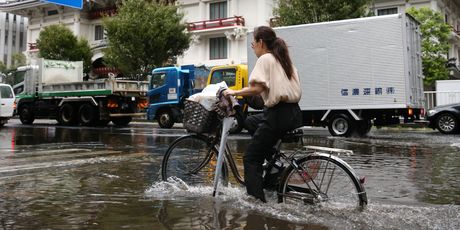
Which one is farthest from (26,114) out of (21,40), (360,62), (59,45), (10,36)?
(21,40)

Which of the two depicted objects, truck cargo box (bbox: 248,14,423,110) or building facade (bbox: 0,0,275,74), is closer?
truck cargo box (bbox: 248,14,423,110)

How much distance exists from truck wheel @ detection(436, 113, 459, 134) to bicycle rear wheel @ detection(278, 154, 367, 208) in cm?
1371

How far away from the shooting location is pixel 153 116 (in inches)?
801

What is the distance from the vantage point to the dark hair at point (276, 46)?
4453 mm

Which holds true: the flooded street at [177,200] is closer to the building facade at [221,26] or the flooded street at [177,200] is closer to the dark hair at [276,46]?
the dark hair at [276,46]

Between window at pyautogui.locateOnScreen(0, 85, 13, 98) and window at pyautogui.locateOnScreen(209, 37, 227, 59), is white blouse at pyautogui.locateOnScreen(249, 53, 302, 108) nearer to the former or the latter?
window at pyautogui.locateOnScreen(0, 85, 13, 98)

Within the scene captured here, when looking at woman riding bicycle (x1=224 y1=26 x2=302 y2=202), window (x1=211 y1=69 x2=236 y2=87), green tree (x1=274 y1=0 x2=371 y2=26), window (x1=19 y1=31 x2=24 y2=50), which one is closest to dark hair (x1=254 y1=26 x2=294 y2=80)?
woman riding bicycle (x1=224 y1=26 x2=302 y2=202)

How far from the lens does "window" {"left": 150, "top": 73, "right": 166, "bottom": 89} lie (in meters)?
20.0

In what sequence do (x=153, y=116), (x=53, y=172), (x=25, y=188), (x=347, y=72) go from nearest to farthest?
(x=25, y=188) → (x=53, y=172) → (x=347, y=72) → (x=153, y=116)

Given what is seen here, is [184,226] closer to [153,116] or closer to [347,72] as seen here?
[347,72]

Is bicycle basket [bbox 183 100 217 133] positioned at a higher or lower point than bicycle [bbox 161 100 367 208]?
higher

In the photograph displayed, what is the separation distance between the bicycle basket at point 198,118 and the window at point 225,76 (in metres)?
11.5

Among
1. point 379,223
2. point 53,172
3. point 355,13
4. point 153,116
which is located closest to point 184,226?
point 379,223

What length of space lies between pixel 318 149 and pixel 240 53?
101 ft
